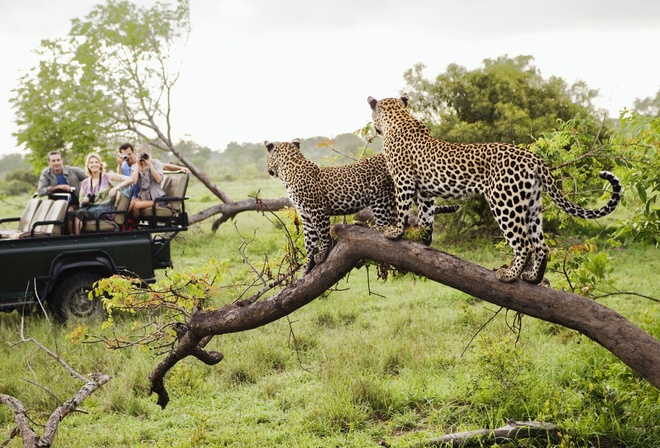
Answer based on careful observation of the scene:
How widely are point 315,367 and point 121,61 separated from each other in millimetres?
11815

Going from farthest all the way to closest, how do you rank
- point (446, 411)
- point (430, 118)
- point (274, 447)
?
point (430, 118) → point (446, 411) → point (274, 447)

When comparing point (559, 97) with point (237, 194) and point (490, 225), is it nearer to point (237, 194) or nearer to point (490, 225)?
point (490, 225)

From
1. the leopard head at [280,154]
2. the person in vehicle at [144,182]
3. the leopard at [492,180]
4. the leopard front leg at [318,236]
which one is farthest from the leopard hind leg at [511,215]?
the person in vehicle at [144,182]

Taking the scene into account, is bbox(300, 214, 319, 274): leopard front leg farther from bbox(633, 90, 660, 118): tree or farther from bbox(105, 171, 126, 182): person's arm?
bbox(633, 90, 660, 118): tree

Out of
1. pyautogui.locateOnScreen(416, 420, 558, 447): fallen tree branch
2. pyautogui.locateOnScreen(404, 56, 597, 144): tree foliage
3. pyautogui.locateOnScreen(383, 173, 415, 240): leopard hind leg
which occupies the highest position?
pyautogui.locateOnScreen(404, 56, 597, 144): tree foliage

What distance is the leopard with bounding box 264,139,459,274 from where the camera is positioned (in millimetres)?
4270

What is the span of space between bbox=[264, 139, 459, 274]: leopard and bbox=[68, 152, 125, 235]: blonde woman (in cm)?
531

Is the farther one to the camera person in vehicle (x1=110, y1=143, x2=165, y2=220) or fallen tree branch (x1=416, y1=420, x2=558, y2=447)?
person in vehicle (x1=110, y1=143, x2=165, y2=220)

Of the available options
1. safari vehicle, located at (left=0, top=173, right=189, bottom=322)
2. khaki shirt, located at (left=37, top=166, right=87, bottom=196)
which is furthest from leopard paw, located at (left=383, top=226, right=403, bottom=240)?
khaki shirt, located at (left=37, top=166, right=87, bottom=196)

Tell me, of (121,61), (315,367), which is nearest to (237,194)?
(121,61)

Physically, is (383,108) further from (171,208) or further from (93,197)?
(93,197)

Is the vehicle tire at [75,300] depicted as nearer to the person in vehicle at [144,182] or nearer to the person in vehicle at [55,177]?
the person in vehicle at [144,182]

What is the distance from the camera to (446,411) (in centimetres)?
643

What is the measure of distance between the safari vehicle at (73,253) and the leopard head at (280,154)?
456 centimetres
